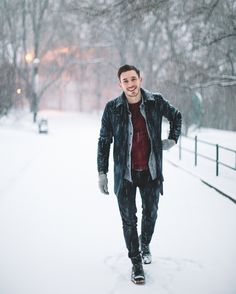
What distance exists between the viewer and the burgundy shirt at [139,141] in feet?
15.0

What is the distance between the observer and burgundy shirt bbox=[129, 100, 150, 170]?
4570 millimetres

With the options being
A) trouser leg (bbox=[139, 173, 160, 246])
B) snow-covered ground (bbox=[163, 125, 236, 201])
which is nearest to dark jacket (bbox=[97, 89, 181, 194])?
trouser leg (bbox=[139, 173, 160, 246])

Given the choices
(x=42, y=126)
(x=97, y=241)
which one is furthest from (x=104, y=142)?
(x=42, y=126)

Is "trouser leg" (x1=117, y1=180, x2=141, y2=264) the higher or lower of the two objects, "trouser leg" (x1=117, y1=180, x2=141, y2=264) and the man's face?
the lower

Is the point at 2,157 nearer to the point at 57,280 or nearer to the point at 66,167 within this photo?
the point at 66,167

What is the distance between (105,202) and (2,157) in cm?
672

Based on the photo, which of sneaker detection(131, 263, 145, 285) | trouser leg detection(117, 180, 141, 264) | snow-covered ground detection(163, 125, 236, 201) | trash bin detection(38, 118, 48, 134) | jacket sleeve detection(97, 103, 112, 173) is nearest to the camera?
sneaker detection(131, 263, 145, 285)

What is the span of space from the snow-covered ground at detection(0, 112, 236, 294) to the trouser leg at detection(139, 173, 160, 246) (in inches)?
16.0

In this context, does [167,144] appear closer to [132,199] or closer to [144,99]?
[144,99]

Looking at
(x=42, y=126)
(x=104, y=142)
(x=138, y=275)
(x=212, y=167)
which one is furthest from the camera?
(x=42, y=126)

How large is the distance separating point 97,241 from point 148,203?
148 cm

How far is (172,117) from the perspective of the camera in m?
4.83

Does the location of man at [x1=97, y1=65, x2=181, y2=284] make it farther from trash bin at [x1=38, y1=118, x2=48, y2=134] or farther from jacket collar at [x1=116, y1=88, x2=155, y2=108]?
trash bin at [x1=38, y1=118, x2=48, y2=134]

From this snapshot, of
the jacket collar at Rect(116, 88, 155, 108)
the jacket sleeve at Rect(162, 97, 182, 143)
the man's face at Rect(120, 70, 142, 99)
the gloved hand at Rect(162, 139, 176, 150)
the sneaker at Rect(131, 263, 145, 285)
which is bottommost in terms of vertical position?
the sneaker at Rect(131, 263, 145, 285)
